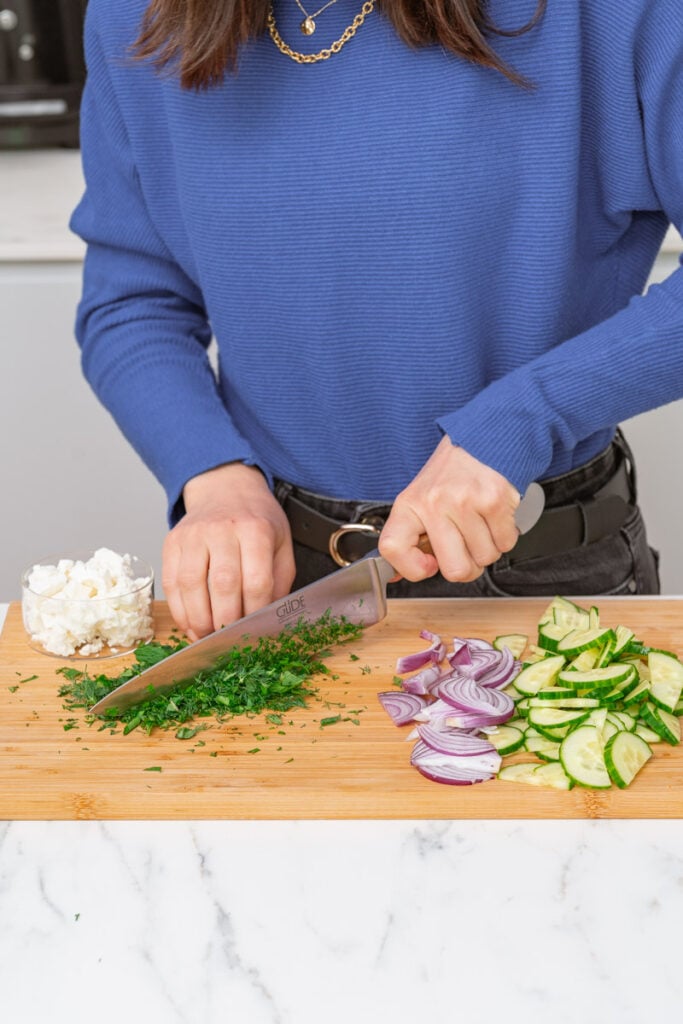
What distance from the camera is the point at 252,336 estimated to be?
1361mm

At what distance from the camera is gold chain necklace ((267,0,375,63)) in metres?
1.22

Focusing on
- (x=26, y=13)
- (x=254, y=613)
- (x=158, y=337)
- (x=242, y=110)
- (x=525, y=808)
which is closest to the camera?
(x=525, y=808)

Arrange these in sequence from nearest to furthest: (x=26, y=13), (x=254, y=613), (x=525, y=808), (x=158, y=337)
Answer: (x=525, y=808), (x=254, y=613), (x=158, y=337), (x=26, y=13)

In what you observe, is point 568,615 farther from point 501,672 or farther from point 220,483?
point 220,483

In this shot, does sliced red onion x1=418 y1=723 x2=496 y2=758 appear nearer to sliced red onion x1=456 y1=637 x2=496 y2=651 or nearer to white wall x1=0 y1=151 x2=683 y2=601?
sliced red onion x1=456 y1=637 x2=496 y2=651

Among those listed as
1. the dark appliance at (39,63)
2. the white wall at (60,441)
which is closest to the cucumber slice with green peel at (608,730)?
the white wall at (60,441)

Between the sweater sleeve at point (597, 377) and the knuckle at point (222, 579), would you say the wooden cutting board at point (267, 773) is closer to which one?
the knuckle at point (222, 579)

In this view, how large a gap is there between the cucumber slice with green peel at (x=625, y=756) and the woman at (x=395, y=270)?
0.71 ft

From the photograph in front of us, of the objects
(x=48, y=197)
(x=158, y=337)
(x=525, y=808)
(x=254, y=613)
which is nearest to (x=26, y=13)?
(x=48, y=197)

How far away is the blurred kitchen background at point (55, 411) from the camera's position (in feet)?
7.57

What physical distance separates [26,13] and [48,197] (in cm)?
34
